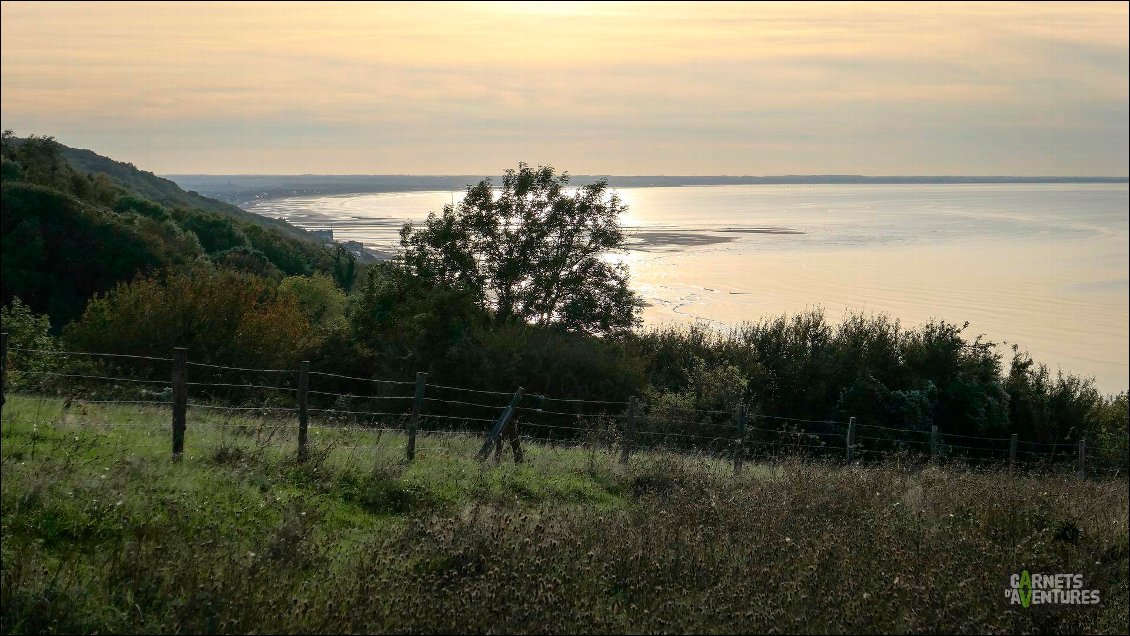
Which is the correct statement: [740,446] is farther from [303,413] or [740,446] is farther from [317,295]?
[317,295]

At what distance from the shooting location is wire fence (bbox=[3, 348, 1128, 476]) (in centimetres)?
1282

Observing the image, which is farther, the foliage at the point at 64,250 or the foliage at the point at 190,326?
the foliage at the point at 64,250

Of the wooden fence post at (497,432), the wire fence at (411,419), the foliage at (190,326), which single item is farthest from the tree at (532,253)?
the wooden fence post at (497,432)

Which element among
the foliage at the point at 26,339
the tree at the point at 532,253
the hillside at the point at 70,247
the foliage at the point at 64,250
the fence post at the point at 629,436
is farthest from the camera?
the hillside at the point at 70,247

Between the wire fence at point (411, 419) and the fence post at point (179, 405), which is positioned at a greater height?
the fence post at point (179, 405)

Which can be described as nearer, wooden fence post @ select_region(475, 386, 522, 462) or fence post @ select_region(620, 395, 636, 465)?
wooden fence post @ select_region(475, 386, 522, 462)

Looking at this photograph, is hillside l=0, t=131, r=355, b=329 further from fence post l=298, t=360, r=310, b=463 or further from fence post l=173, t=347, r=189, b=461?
fence post l=173, t=347, r=189, b=461

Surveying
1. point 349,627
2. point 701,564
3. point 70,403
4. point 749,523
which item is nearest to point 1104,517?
point 749,523
